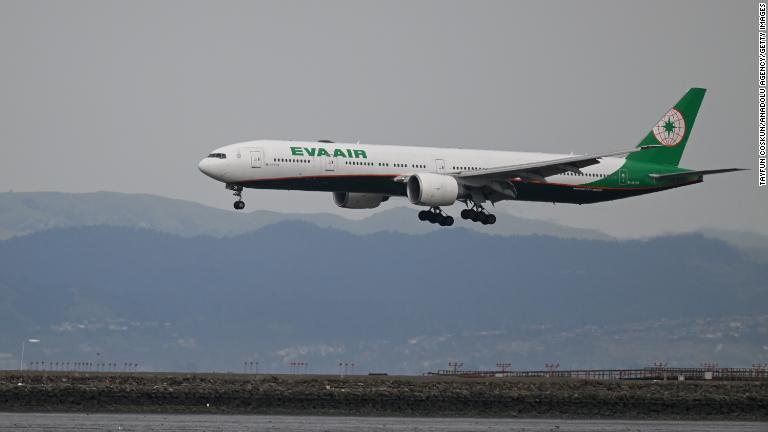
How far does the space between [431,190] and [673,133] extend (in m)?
20.8

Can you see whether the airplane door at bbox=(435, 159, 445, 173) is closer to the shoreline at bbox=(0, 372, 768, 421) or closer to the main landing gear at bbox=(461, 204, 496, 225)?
the main landing gear at bbox=(461, 204, 496, 225)

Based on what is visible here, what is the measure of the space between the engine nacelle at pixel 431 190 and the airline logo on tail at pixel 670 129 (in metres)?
18.3

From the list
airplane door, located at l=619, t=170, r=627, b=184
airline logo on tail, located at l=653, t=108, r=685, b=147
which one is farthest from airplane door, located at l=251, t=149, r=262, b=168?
airline logo on tail, located at l=653, t=108, r=685, b=147

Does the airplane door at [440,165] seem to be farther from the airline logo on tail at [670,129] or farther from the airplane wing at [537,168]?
the airline logo on tail at [670,129]

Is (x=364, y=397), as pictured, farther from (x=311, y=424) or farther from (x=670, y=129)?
(x=670, y=129)

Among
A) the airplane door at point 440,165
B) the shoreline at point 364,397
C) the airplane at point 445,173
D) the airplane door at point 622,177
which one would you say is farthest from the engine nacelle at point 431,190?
the shoreline at point 364,397

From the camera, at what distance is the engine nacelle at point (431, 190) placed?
72.2 meters

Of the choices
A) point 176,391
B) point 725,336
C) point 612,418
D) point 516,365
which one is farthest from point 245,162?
point 516,365

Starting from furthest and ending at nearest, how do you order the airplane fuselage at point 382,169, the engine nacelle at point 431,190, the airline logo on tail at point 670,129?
the airline logo on tail at point 670,129 → the engine nacelle at point 431,190 → the airplane fuselage at point 382,169

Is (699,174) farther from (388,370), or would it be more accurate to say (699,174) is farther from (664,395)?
(388,370)

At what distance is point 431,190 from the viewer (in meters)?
72.4

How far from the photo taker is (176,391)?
52.1m

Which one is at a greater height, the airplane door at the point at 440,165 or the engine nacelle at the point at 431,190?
the airplane door at the point at 440,165

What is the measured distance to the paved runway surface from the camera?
46.1 meters
